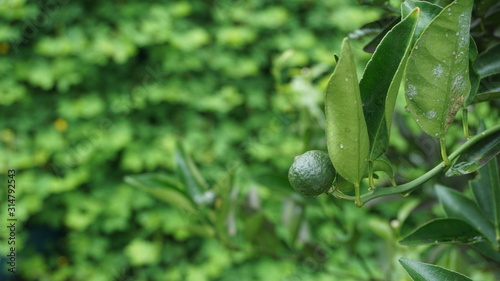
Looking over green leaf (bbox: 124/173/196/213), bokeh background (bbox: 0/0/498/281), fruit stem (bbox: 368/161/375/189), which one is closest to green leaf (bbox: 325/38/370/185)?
fruit stem (bbox: 368/161/375/189)

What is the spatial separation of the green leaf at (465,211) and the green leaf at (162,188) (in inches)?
11.2

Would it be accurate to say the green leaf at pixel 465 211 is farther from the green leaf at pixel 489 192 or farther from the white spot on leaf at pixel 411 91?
the white spot on leaf at pixel 411 91

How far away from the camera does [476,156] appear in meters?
0.29

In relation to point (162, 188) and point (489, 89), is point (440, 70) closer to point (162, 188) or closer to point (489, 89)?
point (489, 89)

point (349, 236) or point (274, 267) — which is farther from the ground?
point (349, 236)

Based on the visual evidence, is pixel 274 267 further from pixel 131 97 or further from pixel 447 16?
pixel 447 16

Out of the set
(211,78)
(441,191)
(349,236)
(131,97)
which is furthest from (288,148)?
(441,191)

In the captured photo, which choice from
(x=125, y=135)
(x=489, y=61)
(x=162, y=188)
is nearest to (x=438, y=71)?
(x=489, y=61)

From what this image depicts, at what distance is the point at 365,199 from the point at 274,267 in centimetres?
149

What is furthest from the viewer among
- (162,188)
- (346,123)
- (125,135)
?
(125,135)

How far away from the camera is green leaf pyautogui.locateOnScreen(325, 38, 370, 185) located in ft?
0.75

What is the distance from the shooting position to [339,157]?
0.26 metres

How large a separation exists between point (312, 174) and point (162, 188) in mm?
321

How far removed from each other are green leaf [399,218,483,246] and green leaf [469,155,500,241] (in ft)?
0.08
